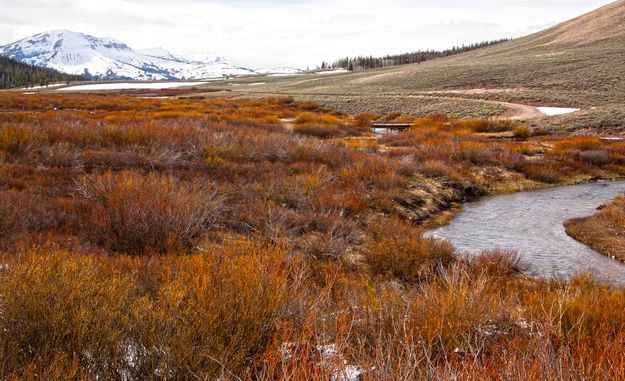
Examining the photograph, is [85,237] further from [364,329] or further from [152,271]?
[364,329]

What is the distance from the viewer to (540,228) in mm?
11547

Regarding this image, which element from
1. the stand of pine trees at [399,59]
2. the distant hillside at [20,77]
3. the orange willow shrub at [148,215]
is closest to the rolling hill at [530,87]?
the orange willow shrub at [148,215]

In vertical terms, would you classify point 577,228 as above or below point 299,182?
below

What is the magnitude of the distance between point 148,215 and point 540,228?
403 inches

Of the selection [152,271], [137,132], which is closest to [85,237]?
[152,271]

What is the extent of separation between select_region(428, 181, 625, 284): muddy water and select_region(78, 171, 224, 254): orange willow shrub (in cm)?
585

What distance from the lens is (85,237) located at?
248 inches

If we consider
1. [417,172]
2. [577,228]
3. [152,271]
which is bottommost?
[577,228]

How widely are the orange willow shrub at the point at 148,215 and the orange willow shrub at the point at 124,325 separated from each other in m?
2.81

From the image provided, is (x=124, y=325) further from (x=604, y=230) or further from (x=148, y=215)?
(x=604, y=230)

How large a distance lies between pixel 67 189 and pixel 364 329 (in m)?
7.66

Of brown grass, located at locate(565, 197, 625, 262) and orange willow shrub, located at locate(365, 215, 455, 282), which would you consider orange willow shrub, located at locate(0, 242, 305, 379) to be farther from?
brown grass, located at locate(565, 197, 625, 262)

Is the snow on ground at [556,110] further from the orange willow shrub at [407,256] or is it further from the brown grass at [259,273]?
the orange willow shrub at [407,256]

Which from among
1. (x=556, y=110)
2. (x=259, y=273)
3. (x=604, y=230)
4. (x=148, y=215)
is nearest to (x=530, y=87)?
(x=556, y=110)
